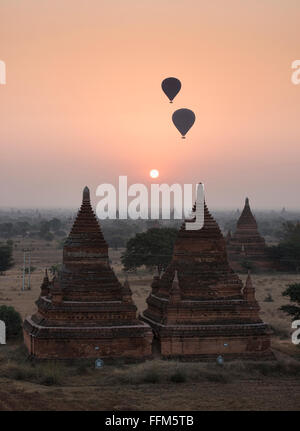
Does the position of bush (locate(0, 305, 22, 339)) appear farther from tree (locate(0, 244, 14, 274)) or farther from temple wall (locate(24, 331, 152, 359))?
tree (locate(0, 244, 14, 274))

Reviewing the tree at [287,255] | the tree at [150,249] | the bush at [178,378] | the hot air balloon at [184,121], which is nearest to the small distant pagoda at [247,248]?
the tree at [287,255]

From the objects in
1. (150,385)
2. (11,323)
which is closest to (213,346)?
(150,385)

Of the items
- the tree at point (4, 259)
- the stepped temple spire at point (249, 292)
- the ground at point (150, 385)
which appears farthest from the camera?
the tree at point (4, 259)

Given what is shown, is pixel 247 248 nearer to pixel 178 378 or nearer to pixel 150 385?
pixel 178 378

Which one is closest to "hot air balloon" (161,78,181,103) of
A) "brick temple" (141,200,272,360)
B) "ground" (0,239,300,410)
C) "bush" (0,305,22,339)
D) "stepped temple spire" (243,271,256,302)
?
→ "brick temple" (141,200,272,360)

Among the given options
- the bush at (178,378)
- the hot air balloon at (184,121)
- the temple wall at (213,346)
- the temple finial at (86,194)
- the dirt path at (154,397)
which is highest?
the hot air balloon at (184,121)

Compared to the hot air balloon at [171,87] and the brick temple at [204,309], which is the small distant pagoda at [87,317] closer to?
the brick temple at [204,309]
